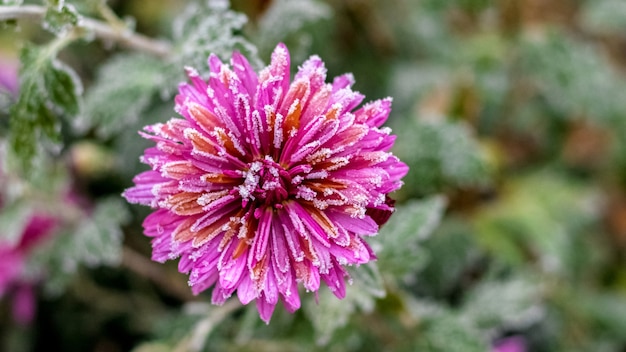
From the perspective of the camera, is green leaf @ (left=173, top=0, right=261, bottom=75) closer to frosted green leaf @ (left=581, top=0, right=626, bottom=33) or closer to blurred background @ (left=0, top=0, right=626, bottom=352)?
blurred background @ (left=0, top=0, right=626, bottom=352)

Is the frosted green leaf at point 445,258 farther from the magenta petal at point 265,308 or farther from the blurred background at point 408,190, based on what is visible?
the magenta petal at point 265,308

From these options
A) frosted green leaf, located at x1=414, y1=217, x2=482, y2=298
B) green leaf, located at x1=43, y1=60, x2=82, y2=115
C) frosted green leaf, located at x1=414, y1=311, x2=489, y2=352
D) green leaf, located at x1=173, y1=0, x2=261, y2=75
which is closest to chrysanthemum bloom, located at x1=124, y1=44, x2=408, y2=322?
green leaf, located at x1=173, y1=0, x2=261, y2=75

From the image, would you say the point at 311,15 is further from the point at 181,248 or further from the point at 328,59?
the point at 181,248

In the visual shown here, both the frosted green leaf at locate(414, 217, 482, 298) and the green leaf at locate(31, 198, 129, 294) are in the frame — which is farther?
the frosted green leaf at locate(414, 217, 482, 298)

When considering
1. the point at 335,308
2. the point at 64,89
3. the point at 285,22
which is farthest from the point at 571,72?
the point at 64,89

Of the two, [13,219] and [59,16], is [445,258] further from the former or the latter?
[59,16]

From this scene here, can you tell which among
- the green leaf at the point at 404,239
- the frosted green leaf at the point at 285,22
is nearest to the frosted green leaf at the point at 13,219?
the frosted green leaf at the point at 285,22
